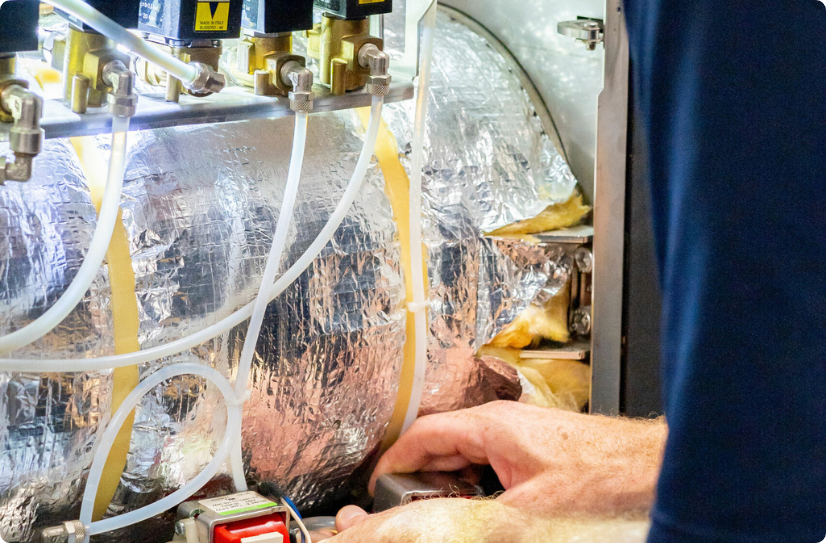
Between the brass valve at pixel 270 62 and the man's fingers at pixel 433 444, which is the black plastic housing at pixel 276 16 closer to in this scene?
the brass valve at pixel 270 62

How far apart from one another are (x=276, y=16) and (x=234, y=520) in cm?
58

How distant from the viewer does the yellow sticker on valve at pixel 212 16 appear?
3.02ft

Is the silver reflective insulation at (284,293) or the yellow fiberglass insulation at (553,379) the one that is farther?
the yellow fiberglass insulation at (553,379)

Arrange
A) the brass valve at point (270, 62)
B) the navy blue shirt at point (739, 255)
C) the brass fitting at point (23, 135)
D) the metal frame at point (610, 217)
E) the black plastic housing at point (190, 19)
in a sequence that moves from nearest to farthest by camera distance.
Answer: the navy blue shirt at point (739, 255)
the brass fitting at point (23, 135)
the black plastic housing at point (190, 19)
the brass valve at point (270, 62)
the metal frame at point (610, 217)

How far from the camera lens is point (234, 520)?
994mm

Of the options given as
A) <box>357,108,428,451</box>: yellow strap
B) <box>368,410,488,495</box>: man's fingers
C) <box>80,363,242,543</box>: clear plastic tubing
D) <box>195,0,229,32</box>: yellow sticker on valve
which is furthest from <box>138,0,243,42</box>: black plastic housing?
<box>368,410,488,495</box>: man's fingers

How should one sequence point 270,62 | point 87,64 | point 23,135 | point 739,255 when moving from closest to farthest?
point 739,255, point 23,135, point 87,64, point 270,62

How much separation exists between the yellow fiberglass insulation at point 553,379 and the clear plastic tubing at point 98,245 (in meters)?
0.60

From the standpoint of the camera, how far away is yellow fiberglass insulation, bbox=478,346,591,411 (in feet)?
4.29

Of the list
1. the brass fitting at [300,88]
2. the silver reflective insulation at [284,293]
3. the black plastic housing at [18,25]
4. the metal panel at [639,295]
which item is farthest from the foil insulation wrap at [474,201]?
the black plastic housing at [18,25]

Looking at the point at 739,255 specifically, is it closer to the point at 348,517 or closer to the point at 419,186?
the point at 419,186

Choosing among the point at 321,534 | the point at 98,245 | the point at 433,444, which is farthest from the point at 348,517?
the point at 98,245

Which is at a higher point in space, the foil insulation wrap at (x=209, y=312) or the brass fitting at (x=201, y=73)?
the brass fitting at (x=201, y=73)

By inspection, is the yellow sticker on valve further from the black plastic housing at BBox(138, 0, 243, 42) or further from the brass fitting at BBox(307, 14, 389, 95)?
the brass fitting at BBox(307, 14, 389, 95)
